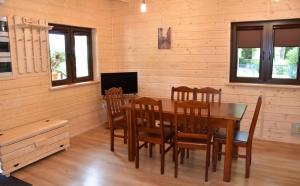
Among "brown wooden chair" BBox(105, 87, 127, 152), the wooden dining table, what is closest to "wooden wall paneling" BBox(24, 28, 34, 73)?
"brown wooden chair" BBox(105, 87, 127, 152)

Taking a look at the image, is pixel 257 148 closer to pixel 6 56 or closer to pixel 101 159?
pixel 101 159

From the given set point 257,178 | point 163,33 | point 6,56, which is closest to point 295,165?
point 257,178

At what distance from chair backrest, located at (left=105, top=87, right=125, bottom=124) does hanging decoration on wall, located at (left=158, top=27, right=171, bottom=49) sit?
1.40 meters

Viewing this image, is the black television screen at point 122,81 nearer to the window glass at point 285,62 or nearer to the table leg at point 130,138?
the table leg at point 130,138

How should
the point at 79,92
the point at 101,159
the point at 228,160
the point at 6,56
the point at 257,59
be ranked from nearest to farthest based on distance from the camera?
the point at 228,160 → the point at 6,56 → the point at 101,159 → the point at 257,59 → the point at 79,92

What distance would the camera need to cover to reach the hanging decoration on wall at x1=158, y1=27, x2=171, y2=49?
472 centimetres

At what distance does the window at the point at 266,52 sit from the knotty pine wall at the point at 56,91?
2.55 m

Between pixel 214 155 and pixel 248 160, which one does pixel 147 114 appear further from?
pixel 248 160

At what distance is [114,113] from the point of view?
387 cm

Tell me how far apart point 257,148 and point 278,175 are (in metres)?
0.87

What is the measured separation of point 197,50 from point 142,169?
7.86ft

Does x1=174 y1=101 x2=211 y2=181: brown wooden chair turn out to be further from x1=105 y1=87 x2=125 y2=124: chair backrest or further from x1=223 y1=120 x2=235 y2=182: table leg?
x1=105 y1=87 x2=125 y2=124: chair backrest

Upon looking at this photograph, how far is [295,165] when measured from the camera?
3.28 meters

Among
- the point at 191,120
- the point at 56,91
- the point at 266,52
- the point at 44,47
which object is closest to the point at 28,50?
the point at 44,47
